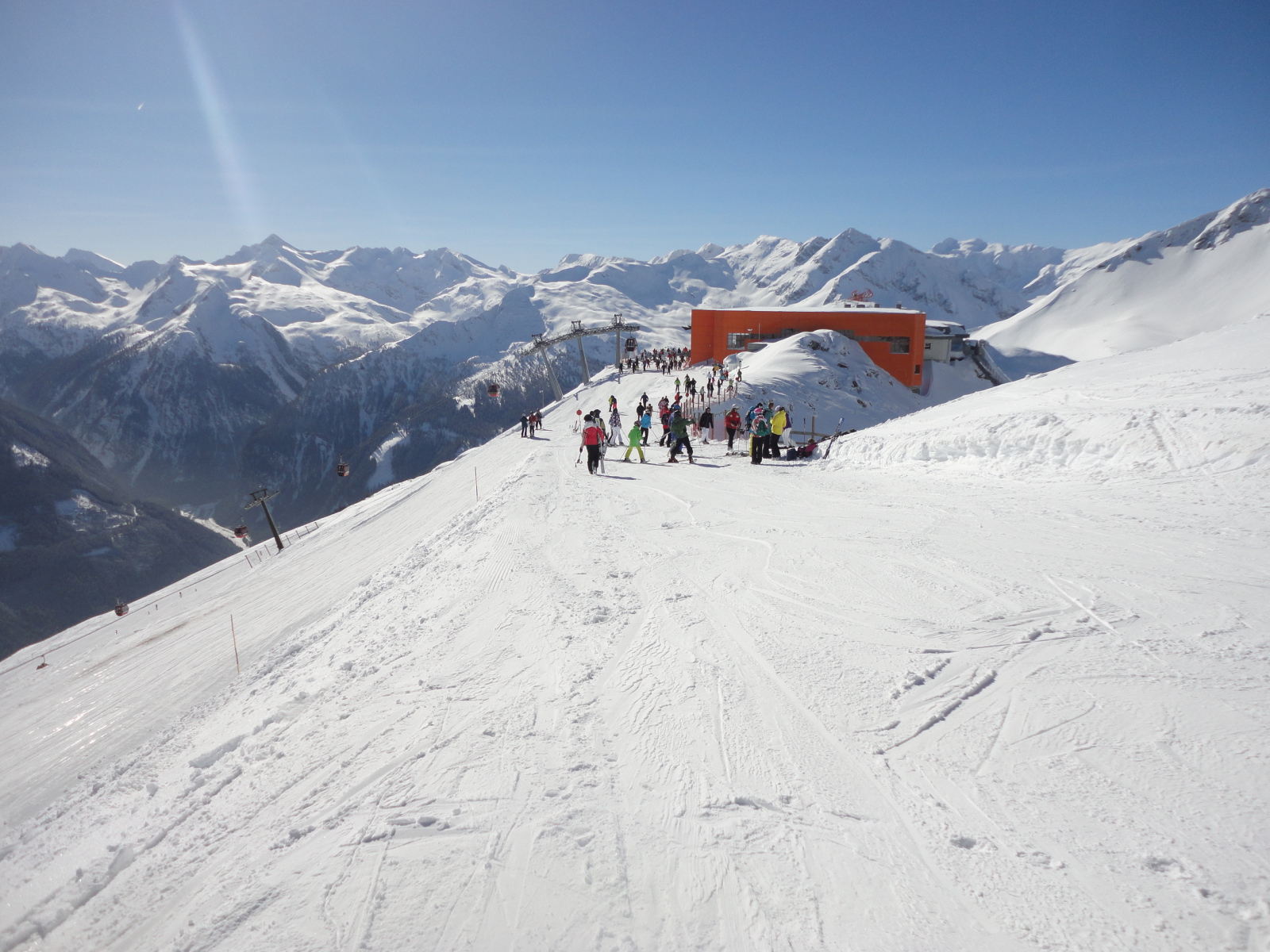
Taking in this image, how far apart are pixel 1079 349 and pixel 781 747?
154116mm

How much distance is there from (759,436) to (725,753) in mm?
12894

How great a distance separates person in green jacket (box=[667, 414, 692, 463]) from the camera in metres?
16.9

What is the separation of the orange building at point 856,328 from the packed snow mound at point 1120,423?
32.1 metres

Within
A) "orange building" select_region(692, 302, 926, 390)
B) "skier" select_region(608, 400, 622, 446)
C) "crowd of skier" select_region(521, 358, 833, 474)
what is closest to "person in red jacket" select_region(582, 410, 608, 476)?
"crowd of skier" select_region(521, 358, 833, 474)

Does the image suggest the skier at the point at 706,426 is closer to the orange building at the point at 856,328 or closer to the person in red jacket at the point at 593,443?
the person in red jacket at the point at 593,443

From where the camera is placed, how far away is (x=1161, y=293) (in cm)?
13788

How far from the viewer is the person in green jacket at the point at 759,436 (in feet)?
53.3

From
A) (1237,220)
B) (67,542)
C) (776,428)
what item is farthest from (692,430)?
(1237,220)

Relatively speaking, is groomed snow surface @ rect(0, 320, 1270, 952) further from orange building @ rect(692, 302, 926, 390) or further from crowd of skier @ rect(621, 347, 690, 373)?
orange building @ rect(692, 302, 926, 390)

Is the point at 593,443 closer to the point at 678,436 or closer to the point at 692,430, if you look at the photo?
the point at 678,436

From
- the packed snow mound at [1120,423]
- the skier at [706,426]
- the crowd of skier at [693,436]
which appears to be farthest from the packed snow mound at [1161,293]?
the crowd of skier at [693,436]

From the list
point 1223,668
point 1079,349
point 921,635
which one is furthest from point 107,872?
point 1079,349

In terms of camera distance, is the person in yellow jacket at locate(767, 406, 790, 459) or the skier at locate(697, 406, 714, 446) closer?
the person in yellow jacket at locate(767, 406, 790, 459)

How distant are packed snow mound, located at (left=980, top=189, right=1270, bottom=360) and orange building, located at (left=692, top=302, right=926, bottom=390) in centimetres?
9335
